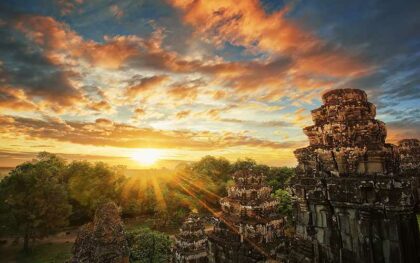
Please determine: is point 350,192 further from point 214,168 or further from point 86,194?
point 214,168

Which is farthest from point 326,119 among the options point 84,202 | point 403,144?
point 84,202

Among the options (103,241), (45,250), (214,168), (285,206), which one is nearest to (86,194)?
(45,250)

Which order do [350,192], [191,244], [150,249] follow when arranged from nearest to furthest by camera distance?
[350,192] < [191,244] < [150,249]

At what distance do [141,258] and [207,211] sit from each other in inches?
874

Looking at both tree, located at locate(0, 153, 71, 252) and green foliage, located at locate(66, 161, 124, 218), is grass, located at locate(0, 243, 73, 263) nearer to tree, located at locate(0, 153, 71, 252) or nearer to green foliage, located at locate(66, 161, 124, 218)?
tree, located at locate(0, 153, 71, 252)

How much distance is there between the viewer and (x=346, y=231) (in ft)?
15.1

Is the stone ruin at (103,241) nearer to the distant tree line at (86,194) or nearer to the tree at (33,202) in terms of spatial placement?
the distant tree line at (86,194)

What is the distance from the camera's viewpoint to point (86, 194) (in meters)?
37.0

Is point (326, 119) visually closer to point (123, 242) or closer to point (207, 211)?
point (123, 242)

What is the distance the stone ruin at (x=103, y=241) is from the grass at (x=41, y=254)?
851 inches

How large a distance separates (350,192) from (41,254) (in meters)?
32.8

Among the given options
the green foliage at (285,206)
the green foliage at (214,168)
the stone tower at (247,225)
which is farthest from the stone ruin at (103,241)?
the green foliage at (214,168)

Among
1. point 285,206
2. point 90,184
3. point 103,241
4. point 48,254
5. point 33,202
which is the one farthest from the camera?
point 90,184

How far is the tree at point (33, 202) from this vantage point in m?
27.2
